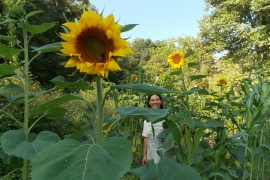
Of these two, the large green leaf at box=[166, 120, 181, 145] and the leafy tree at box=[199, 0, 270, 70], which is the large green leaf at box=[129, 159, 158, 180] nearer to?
the large green leaf at box=[166, 120, 181, 145]

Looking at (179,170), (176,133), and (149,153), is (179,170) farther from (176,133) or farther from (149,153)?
(149,153)

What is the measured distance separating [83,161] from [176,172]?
27 centimetres

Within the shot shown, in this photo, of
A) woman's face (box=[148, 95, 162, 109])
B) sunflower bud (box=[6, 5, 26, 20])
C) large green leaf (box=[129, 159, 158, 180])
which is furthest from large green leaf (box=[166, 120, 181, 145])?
woman's face (box=[148, 95, 162, 109])

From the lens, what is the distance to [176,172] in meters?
0.62

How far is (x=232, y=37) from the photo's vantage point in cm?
1190

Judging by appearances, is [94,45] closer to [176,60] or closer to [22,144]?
[22,144]

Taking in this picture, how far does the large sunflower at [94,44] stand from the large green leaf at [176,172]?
272 millimetres

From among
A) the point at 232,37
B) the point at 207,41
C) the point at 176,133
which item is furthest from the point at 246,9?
the point at 176,133

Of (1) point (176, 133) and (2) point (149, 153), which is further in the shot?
(2) point (149, 153)

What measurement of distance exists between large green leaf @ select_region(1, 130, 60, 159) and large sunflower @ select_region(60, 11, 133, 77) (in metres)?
0.24

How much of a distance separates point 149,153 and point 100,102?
1.84 m

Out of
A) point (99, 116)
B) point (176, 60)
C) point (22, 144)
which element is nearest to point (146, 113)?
point (99, 116)

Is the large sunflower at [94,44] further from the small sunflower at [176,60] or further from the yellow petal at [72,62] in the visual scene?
the small sunflower at [176,60]

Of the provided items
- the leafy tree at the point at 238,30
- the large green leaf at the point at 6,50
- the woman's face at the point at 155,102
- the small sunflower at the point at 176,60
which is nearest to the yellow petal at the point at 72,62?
the large green leaf at the point at 6,50
